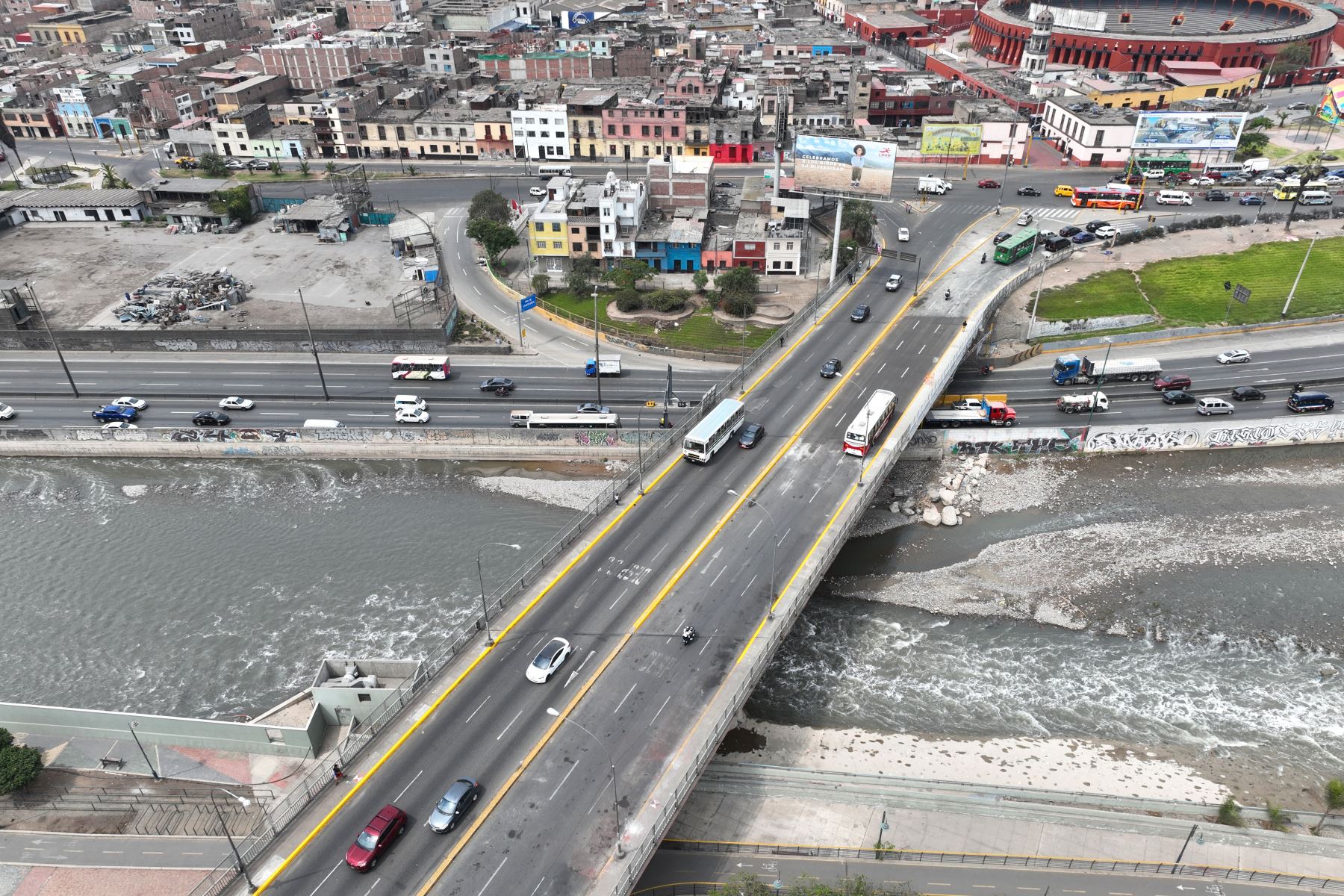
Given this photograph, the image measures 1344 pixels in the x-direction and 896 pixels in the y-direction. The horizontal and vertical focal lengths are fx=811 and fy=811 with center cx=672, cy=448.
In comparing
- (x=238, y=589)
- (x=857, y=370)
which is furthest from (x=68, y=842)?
(x=857, y=370)

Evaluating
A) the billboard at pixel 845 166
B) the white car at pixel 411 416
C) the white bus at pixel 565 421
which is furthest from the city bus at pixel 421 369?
the billboard at pixel 845 166

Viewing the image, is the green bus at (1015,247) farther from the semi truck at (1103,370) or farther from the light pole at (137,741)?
the light pole at (137,741)

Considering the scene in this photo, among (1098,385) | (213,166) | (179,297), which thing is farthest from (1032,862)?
(213,166)

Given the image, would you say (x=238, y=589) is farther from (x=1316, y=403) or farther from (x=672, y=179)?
(x=1316, y=403)

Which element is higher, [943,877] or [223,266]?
[223,266]

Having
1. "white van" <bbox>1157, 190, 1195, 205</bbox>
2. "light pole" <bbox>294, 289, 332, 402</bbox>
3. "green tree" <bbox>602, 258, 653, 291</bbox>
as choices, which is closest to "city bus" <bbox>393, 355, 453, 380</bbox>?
"light pole" <bbox>294, 289, 332, 402</bbox>

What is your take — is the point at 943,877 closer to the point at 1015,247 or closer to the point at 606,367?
the point at 606,367

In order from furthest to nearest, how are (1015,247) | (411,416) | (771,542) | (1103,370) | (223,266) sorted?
(223,266), (1015,247), (1103,370), (411,416), (771,542)
